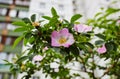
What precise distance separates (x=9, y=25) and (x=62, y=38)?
8.03m

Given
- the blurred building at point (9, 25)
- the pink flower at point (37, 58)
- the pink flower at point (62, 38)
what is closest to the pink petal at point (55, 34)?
the pink flower at point (62, 38)

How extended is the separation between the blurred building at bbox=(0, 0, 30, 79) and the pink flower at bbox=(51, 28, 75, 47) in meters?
6.71

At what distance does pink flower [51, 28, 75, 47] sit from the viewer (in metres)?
0.71

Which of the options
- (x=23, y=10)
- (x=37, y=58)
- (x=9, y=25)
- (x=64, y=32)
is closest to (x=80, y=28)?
(x=64, y=32)

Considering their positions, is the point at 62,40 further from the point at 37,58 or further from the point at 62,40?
the point at 37,58

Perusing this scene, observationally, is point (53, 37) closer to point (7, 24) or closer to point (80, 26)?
point (80, 26)

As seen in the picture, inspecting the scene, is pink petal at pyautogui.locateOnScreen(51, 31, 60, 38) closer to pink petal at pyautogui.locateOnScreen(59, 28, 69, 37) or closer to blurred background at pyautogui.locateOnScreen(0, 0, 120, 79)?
pink petal at pyautogui.locateOnScreen(59, 28, 69, 37)

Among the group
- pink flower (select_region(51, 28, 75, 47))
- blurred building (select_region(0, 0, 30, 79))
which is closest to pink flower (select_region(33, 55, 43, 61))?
pink flower (select_region(51, 28, 75, 47))

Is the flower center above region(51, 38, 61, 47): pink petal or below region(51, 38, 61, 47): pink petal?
above

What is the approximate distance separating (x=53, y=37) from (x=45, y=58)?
367 mm

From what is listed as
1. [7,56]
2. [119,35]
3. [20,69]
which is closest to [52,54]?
[20,69]

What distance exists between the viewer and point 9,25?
858 centimetres

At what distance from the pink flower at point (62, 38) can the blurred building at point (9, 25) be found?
6712 millimetres

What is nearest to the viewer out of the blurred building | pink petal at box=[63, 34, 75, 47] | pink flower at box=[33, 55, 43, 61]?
pink petal at box=[63, 34, 75, 47]
